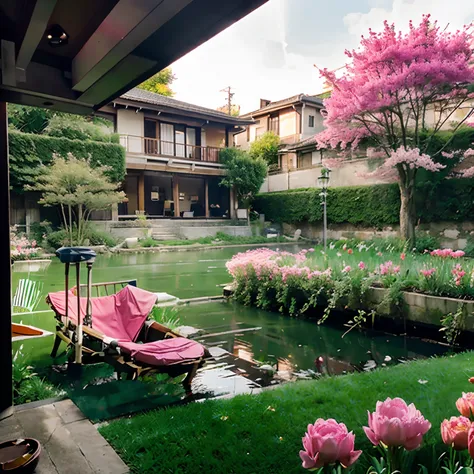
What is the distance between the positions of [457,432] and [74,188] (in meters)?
18.4

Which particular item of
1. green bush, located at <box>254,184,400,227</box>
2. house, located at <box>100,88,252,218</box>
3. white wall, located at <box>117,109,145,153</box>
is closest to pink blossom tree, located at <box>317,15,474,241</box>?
green bush, located at <box>254,184,400,227</box>

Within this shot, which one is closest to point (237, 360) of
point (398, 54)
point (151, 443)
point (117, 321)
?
point (117, 321)

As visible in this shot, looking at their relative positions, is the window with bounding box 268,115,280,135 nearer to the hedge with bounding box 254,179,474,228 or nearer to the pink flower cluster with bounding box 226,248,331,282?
the hedge with bounding box 254,179,474,228

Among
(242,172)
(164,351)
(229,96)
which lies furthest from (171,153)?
(229,96)

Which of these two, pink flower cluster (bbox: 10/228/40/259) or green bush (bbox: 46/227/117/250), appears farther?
green bush (bbox: 46/227/117/250)

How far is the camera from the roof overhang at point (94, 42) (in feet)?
6.95

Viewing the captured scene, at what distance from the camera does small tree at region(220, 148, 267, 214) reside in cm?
2597

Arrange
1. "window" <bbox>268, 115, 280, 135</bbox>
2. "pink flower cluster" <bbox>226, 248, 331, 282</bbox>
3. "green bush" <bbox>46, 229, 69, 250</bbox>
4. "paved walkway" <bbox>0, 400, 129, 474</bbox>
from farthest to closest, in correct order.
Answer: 1. "window" <bbox>268, 115, 280, 135</bbox>
2. "green bush" <bbox>46, 229, 69, 250</bbox>
3. "pink flower cluster" <bbox>226, 248, 331, 282</bbox>
4. "paved walkway" <bbox>0, 400, 129, 474</bbox>

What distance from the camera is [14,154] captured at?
59.1 feet

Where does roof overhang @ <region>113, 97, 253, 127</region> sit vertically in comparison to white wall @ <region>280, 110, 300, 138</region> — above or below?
below

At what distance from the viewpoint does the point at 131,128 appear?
952 inches

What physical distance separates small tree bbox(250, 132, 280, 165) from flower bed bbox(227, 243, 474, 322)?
2255 centimetres

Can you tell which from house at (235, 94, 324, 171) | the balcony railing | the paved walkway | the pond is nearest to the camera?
the paved walkway

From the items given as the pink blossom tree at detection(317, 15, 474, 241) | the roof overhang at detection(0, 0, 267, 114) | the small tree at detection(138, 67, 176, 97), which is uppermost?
the small tree at detection(138, 67, 176, 97)
